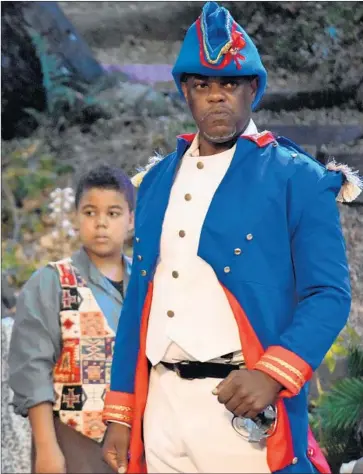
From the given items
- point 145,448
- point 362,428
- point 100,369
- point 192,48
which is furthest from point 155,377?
point 362,428

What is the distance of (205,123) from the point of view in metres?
1.85

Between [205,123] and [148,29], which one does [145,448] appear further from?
[148,29]

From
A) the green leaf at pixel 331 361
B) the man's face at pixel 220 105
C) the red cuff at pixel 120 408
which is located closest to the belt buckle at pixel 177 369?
the red cuff at pixel 120 408

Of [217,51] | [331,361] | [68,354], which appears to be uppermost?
[217,51]

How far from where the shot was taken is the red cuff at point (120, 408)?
1897 mm

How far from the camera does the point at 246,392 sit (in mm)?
1655

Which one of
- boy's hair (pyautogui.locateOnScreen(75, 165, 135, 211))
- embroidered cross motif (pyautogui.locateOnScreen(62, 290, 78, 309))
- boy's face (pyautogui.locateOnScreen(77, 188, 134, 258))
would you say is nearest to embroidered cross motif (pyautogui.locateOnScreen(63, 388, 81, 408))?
embroidered cross motif (pyautogui.locateOnScreen(62, 290, 78, 309))

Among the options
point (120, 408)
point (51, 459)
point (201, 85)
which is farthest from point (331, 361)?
point (201, 85)

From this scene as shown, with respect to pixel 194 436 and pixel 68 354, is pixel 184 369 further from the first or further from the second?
pixel 68 354

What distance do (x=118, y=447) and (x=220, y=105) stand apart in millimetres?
647

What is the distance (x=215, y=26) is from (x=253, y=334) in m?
0.56

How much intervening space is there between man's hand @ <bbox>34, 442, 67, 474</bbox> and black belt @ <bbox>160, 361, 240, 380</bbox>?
1249mm

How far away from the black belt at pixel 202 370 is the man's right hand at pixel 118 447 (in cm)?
17

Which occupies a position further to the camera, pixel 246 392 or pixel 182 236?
pixel 182 236
